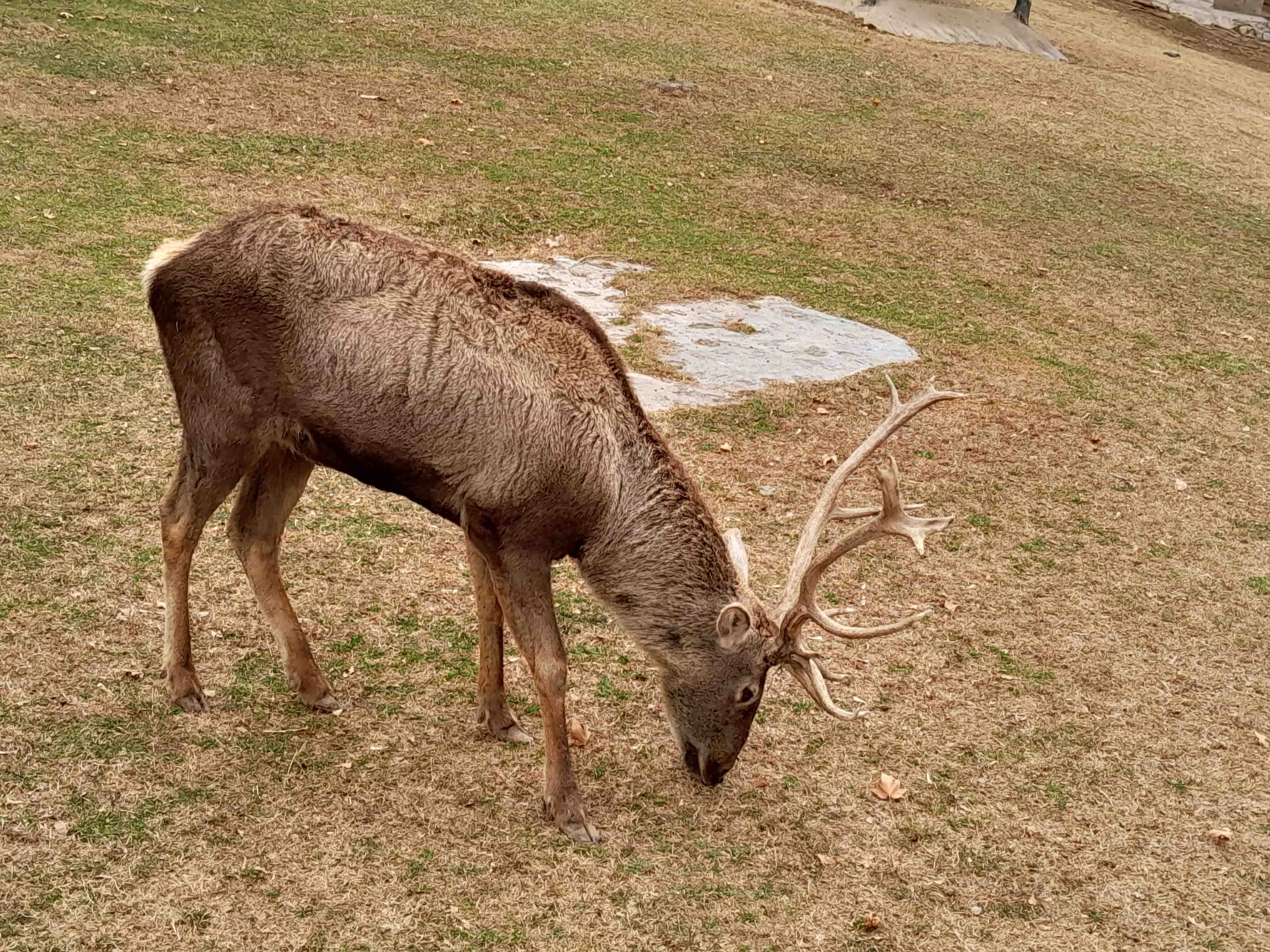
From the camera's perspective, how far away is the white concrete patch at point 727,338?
9.18 metres

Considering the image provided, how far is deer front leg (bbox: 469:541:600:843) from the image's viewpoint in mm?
5066

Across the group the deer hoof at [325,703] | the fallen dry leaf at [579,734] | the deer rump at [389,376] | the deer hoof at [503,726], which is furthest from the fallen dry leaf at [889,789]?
the deer hoof at [325,703]

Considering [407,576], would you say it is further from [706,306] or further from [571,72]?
[571,72]

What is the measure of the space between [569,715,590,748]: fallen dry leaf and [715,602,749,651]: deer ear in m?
0.90

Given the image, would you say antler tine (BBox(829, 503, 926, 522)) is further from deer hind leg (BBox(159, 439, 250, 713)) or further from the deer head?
deer hind leg (BBox(159, 439, 250, 713))

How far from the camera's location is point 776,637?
517 cm

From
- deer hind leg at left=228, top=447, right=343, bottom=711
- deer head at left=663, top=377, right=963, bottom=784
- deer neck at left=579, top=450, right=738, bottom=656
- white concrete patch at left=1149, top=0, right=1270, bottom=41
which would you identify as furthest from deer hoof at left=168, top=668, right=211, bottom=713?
white concrete patch at left=1149, top=0, right=1270, bottom=41

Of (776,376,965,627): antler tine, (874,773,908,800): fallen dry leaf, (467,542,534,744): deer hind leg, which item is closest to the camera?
(776,376,965,627): antler tine

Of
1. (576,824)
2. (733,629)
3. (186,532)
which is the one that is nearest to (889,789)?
(733,629)

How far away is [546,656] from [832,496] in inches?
53.9

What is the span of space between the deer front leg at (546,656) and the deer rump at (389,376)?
14 centimetres

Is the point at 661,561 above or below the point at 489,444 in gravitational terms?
below

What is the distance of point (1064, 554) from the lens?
776 centimetres

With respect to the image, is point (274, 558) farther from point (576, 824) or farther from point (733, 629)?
point (733, 629)
